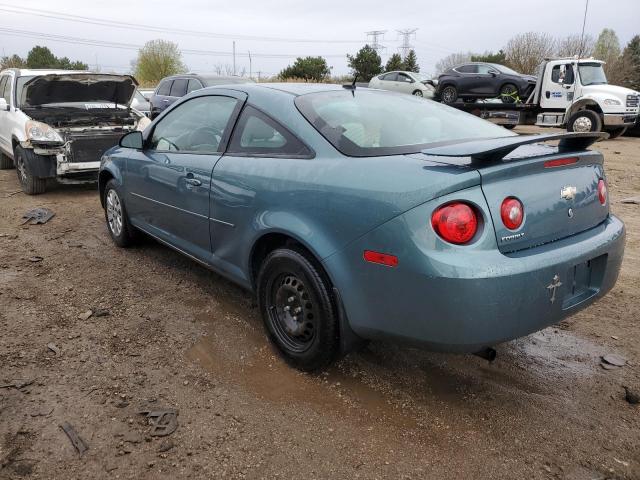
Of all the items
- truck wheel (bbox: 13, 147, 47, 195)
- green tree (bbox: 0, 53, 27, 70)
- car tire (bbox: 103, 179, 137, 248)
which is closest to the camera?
car tire (bbox: 103, 179, 137, 248)

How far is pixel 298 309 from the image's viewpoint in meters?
2.83

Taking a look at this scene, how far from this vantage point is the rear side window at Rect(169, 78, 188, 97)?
12.8m

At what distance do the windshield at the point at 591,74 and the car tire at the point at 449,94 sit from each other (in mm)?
4435

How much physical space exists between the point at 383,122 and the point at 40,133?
19.7 feet

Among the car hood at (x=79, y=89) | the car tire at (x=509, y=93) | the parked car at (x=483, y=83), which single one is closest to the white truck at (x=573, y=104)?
the car tire at (x=509, y=93)

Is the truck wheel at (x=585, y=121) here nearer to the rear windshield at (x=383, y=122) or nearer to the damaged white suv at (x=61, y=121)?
the damaged white suv at (x=61, y=121)

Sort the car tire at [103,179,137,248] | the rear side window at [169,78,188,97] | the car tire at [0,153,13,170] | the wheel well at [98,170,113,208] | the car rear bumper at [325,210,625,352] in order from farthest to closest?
the rear side window at [169,78,188,97] < the car tire at [0,153,13,170] < the wheel well at [98,170,113,208] < the car tire at [103,179,137,248] < the car rear bumper at [325,210,625,352]

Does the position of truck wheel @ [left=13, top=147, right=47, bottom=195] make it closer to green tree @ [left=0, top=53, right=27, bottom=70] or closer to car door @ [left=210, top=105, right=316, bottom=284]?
car door @ [left=210, top=105, right=316, bottom=284]

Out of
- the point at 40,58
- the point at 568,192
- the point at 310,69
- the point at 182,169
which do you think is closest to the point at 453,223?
the point at 568,192

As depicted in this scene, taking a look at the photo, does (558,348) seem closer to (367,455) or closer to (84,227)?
(367,455)

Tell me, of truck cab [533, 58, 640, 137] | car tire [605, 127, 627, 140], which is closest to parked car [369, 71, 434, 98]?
truck cab [533, 58, 640, 137]

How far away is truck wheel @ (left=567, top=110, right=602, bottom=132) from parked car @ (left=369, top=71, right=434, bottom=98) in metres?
6.20

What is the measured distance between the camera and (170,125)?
161 inches

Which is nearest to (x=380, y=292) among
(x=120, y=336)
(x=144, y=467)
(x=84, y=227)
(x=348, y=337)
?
(x=348, y=337)
